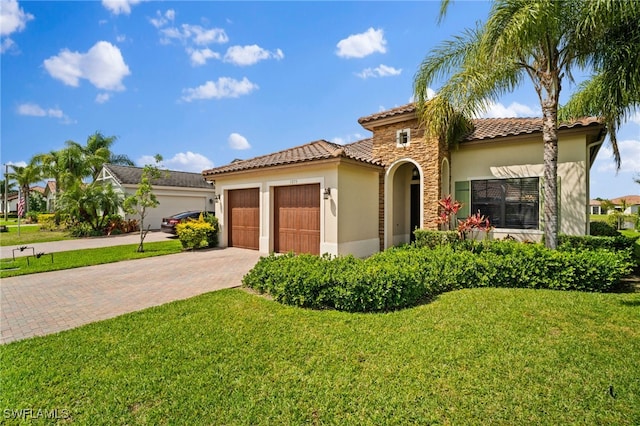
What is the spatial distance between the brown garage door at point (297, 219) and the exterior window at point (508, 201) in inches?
261

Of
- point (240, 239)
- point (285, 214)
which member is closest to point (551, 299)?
point (285, 214)

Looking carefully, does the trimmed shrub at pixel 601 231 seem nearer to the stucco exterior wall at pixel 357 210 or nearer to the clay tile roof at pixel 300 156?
the stucco exterior wall at pixel 357 210

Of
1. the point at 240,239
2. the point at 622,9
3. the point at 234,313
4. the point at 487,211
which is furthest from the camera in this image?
the point at 240,239

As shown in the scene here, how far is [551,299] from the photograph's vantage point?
6.07 m

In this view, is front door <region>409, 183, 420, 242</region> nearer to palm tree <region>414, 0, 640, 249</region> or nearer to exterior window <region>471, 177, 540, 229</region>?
exterior window <region>471, 177, 540, 229</region>

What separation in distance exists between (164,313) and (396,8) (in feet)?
37.6

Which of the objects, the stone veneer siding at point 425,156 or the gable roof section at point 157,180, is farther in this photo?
the gable roof section at point 157,180

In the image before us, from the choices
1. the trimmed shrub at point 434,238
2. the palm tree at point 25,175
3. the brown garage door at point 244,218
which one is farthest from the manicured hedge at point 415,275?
the palm tree at point 25,175

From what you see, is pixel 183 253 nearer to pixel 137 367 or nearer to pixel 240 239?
pixel 240 239

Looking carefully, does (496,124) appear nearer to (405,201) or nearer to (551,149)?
(551,149)

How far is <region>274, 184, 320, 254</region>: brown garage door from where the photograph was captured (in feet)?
38.6

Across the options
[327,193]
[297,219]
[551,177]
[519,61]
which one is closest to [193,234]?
[297,219]

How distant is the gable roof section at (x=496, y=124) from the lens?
10148mm

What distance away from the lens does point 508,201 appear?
37.6 ft
